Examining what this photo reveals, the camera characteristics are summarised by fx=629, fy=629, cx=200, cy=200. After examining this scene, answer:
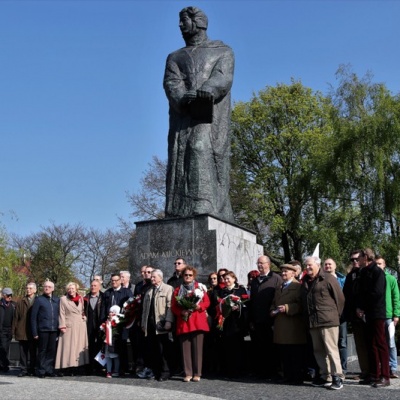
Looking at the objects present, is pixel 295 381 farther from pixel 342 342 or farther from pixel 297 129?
pixel 297 129

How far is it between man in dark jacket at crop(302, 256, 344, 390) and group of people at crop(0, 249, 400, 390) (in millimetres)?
13

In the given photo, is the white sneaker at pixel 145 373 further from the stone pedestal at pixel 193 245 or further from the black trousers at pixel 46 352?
the stone pedestal at pixel 193 245

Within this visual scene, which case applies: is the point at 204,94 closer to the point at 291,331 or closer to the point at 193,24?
the point at 193,24

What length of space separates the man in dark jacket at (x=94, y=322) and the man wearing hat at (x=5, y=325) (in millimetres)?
2242

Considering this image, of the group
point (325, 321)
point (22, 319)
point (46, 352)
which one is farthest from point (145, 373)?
point (22, 319)

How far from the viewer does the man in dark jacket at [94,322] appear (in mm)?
10484

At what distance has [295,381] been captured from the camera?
27.8 ft

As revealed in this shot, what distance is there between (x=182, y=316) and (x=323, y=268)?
6.97ft

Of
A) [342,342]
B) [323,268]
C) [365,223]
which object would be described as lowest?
[342,342]

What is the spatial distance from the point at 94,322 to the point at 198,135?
13.1ft

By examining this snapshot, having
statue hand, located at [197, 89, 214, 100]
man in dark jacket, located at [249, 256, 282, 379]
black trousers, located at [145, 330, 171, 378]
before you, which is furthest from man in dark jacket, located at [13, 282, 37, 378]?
statue hand, located at [197, 89, 214, 100]

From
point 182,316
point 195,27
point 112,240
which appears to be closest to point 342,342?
point 182,316

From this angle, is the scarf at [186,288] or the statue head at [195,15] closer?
the scarf at [186,288]

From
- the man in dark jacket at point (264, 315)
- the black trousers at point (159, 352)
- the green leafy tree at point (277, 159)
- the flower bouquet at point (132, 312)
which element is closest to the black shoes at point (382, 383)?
the man in dark jacket at point (264, 315)
